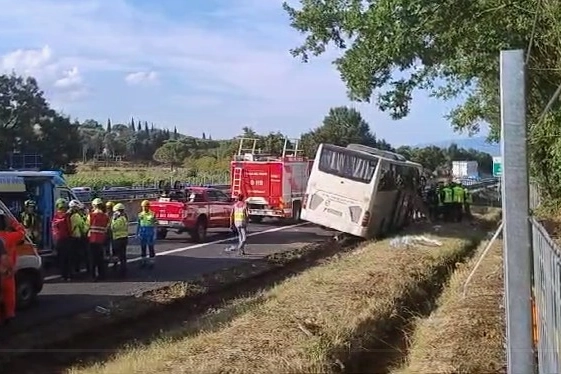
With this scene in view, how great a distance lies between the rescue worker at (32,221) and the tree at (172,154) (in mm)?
72657

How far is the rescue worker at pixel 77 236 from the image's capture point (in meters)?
16.2

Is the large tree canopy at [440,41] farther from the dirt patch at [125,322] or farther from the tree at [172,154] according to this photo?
the tree at [172,154]

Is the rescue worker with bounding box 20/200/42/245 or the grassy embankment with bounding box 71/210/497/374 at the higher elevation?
the rescue worker with bounding box 20/200/42/245

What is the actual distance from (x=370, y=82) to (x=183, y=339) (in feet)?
42.8

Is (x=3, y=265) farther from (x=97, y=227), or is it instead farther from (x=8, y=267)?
(x=97, y=227)

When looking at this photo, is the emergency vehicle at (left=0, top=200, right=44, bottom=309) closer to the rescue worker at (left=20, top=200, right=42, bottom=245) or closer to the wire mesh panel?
the rescue worker at (left=20, top=200, right=42, bottom=245)

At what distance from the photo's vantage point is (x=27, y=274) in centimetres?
1349

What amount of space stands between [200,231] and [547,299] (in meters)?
20.0

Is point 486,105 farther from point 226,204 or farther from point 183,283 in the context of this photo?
point 183,283

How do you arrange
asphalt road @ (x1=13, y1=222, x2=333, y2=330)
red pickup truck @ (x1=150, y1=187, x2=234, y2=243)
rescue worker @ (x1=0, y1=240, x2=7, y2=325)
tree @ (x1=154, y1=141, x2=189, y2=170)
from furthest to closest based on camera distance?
tree @ (x1=154, y1=141, x2=189, y2=170) → red pickup truck @ (x1=150, y1=187, x2=234, y2=243) → asphalt road @ (x1=13, y1=222, x2=333, y2=330) → rescue worker @ (x1=0, y1=240, x2=7, y2=325)

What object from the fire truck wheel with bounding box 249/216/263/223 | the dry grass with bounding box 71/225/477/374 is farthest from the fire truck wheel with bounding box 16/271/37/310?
the fire truck wheel with bounding box 249/216/263/223

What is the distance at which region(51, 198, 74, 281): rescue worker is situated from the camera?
52.5ft

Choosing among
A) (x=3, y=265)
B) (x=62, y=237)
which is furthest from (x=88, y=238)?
(x=3, y=265)

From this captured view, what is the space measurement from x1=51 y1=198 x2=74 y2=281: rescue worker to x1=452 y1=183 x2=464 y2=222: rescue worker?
18405mm
